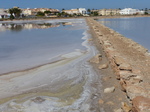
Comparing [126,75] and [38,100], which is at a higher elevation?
[126,75]

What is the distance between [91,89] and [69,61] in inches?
106

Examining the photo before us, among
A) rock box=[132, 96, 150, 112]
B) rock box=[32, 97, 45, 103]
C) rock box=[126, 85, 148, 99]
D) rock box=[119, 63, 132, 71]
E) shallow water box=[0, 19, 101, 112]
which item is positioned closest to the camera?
rock box=[132, 96, 150, 112]

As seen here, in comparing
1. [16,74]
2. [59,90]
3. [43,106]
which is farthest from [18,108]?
[16,74]

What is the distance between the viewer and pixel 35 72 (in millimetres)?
5992

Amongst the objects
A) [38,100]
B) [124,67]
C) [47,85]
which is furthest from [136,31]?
[38,100]

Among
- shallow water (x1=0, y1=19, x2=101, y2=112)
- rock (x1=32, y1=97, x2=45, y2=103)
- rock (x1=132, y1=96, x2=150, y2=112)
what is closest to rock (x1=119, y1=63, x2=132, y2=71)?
shallow water (x1=0, y1=19, x2=101, y2=112)

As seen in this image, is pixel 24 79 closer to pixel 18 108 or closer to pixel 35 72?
pixel 35 72

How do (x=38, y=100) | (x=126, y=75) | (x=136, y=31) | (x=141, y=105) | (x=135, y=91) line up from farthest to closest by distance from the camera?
(x=136, y=31) → (x=126, y=75) → (x=38, y=100) → (x=135, y=91) → (x=141, y=105)

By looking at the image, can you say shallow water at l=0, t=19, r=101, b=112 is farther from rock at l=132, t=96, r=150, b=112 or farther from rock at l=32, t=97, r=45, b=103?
rock at l=132, t=96, r=150, b=112

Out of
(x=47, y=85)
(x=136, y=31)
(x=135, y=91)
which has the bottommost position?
(x=136, y=31)

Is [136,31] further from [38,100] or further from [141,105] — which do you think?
[141,105]

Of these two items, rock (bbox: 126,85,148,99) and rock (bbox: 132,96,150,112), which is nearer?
rock (bbox: 132,96,150,112)

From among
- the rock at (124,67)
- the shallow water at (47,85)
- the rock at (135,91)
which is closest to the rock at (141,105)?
the rock at (135,91)

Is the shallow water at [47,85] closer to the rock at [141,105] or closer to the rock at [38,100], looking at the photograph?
the rock at [38,100]
